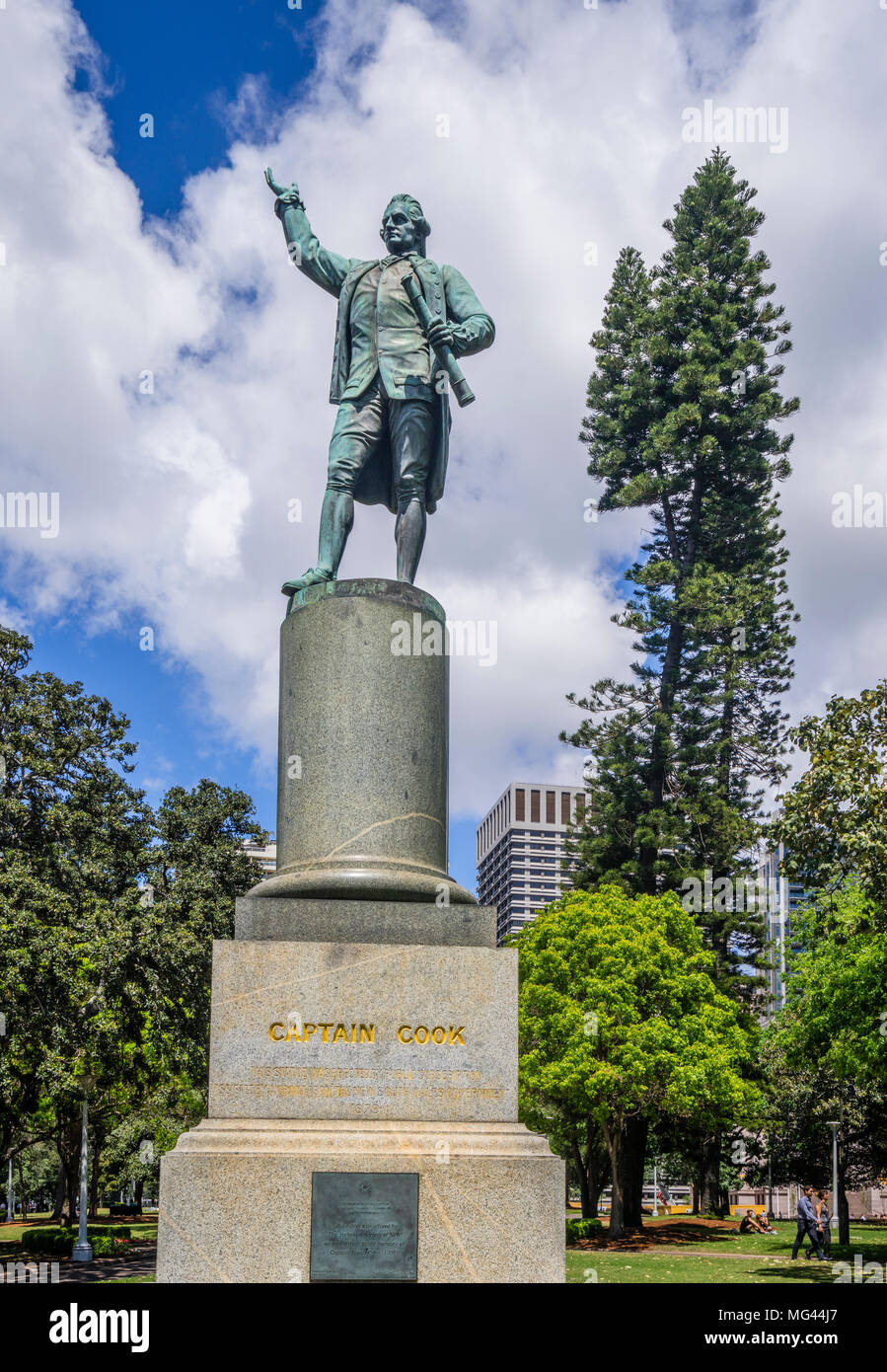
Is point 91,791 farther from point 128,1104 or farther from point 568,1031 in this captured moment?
point 568,1031

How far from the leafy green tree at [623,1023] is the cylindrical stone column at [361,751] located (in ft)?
82.5

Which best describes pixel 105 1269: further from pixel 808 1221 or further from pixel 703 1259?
pixel 808 1221

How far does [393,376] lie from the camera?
10.9 meters

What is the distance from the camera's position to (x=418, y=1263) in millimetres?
8008

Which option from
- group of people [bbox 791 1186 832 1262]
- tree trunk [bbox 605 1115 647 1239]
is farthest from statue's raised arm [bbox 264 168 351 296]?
tree trunk [bbox 605 1115 647 1239]

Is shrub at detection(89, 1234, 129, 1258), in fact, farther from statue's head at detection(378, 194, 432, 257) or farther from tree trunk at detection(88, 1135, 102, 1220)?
statue's head at detection(378, 194, 432, 257)

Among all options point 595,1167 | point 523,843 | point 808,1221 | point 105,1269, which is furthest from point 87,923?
point 523,843

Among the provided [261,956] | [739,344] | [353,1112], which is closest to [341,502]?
[261,956]

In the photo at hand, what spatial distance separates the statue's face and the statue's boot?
3000mm

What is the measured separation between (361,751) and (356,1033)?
2012 millimetres

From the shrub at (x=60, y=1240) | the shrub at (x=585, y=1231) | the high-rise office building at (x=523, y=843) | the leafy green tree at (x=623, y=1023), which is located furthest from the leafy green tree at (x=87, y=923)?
the high-rise office building at (x=523, y=843)

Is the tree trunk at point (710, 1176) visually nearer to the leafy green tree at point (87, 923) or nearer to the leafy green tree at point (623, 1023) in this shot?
the leafy green tree at point (623, 1023)

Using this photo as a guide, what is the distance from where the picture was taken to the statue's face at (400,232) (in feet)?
37.3
